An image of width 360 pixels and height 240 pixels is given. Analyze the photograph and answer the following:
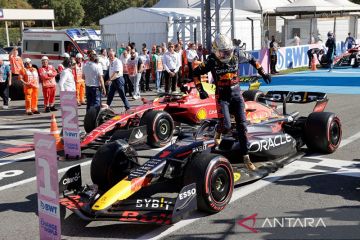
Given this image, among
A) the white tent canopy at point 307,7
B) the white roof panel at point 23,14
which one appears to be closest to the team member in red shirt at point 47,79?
the white tent canopy at point 307,7

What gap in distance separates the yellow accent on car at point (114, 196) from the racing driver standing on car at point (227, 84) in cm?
168

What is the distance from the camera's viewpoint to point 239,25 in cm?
2781

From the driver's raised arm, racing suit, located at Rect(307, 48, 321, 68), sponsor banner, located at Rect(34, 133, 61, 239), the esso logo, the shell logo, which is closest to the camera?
sponsor banner, located at Rect(34, 133, 61, 239)

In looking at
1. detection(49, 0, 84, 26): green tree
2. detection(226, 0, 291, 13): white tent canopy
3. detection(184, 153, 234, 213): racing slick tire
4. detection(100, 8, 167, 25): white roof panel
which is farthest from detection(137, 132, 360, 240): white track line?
detection(49, 0, 84, 26): green tree

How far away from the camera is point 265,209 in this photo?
5.56 meters

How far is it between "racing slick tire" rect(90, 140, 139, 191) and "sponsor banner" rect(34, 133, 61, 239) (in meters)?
1.61

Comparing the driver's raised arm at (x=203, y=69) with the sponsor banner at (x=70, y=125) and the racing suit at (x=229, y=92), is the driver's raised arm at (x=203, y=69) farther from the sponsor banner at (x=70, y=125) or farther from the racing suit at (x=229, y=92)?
the sponsor banner at (x=70, y=125)

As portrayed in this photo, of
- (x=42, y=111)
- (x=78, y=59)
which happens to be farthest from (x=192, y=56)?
(x=42, y=111)

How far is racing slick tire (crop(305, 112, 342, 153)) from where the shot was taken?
295 inches

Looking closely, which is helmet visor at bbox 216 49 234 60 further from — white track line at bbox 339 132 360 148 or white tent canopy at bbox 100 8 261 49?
white tent canopy at bbox 100 8 261 49

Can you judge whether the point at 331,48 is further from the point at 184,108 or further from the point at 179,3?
the point at 184,108

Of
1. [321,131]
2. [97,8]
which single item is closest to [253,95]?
[321,131]

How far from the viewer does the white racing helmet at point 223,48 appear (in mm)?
6382

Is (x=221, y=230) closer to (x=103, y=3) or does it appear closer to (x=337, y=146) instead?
(x=337, y=146)
